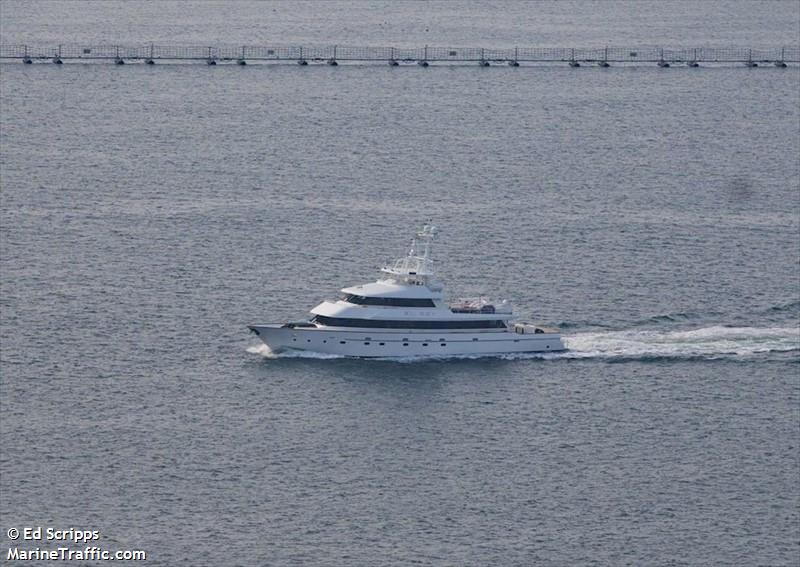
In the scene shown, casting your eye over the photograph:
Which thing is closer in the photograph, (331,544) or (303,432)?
(331,544)

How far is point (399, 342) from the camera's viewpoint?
146 meters

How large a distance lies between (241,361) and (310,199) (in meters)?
49.3

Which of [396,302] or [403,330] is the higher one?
[396,302]

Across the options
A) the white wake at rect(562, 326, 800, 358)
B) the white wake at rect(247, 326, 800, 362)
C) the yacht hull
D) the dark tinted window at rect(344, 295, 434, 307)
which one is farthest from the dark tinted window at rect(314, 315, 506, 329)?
the white wake at rect(562, 326, 800, 358)

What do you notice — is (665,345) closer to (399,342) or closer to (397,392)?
(399,342)

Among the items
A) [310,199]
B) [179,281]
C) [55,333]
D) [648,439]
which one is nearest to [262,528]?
[648,439]

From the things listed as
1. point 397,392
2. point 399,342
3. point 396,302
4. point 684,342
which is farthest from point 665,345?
point 397,392

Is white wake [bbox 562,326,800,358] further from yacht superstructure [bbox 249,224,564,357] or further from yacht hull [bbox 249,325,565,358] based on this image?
yacht superstructure [bbox 249,224,564,357]

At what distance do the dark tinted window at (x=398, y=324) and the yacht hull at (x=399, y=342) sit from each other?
1.40 ft

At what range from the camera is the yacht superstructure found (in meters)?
145

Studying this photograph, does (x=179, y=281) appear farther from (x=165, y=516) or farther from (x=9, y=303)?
(x=165, y=516)

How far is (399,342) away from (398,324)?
51.4 inches

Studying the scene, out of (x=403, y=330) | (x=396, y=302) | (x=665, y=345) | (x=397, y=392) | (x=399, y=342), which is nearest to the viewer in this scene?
(x=397, y=392)

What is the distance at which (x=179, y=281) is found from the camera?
161625mm
